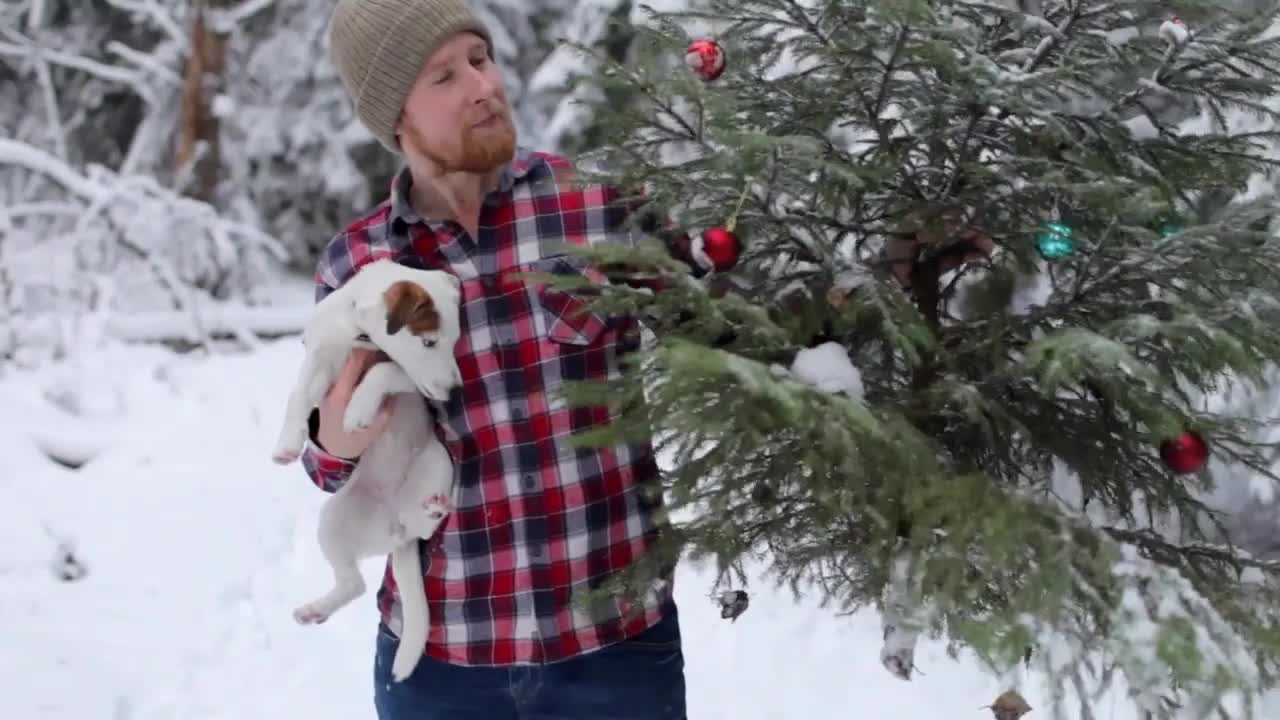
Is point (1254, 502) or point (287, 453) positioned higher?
point (287, 453)

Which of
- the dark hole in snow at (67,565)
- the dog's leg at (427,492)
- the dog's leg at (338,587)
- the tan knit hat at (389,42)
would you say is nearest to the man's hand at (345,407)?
the dog's leg at (427,492)

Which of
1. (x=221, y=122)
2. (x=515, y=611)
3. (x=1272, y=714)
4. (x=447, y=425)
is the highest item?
(x=447, y=425)

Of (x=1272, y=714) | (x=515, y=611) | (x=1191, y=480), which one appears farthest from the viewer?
(x=1272, y=714)

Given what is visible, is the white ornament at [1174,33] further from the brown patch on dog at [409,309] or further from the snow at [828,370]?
the brown patch on dog at [409,309]

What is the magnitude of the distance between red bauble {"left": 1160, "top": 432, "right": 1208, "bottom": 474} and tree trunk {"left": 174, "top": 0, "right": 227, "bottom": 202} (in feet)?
36.4

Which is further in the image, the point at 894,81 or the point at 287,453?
the point at 287,453

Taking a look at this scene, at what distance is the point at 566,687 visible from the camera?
2.13m

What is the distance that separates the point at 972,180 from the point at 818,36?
35 centimetres

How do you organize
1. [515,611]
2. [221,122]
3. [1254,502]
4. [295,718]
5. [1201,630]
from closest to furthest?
[1201,630] < [515,611] < [1254,502] < [295,718] < [221,122]

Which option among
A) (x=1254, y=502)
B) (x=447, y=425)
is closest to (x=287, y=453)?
(x=447, y=425)

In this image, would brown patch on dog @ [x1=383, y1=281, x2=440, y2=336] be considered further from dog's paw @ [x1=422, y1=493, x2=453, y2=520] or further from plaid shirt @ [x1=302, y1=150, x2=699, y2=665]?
dog's paw @ [x1=422, y1=493, x2=453, y2=520]

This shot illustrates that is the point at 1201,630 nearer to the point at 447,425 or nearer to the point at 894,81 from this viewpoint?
the point at 894,81

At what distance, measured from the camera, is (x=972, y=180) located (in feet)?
5.49

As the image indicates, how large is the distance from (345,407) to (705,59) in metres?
0.93
